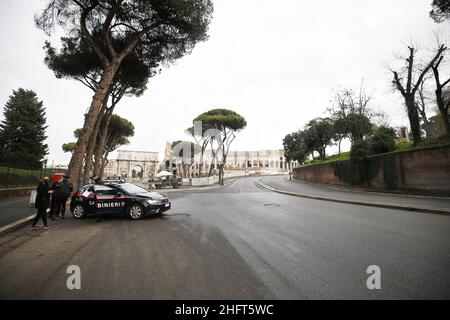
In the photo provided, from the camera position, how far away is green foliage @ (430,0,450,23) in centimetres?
1573

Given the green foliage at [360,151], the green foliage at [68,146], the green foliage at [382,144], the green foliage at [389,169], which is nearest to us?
the green foliage at [389,169]

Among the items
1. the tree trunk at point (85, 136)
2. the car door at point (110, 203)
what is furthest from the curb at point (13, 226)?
the tree trunk at point (85, 136)

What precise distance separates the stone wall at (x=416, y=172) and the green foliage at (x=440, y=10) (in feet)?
32.0

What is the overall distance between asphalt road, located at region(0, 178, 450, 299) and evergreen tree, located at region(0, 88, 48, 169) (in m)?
30.6

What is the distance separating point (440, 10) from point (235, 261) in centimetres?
2368

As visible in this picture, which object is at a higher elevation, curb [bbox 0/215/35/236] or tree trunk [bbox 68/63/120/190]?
tree trunk [bbox 68/63/120/190]

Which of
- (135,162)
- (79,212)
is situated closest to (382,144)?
(79,212)

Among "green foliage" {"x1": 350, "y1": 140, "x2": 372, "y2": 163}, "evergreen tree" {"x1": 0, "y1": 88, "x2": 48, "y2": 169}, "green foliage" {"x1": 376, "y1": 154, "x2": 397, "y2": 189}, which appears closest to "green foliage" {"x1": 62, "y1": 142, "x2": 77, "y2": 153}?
"evergreen tree" {"x1": 0, "y1": 88, "x2": 48, "y2": 169}

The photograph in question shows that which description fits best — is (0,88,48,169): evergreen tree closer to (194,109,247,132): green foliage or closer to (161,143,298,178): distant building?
(194,109,247,132): green foliage

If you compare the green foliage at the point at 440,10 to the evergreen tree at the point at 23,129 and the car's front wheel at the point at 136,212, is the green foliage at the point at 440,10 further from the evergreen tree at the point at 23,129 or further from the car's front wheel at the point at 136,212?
the evergreen tree at the point at 23,129

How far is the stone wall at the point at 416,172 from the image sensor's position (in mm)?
15616
